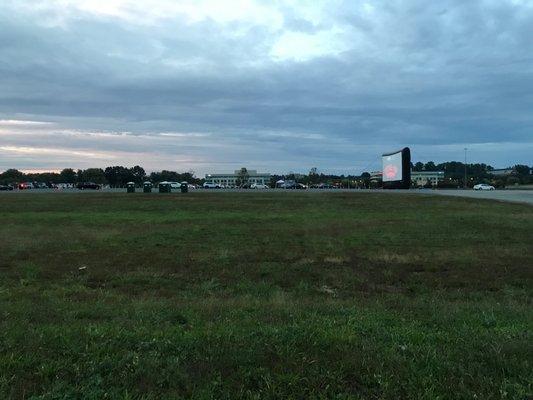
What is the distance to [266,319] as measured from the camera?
7098 millimetres

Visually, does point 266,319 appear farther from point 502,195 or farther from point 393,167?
point 393,167

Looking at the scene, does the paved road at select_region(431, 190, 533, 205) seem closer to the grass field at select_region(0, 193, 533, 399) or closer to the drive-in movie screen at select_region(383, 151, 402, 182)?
the drive-in movie screen at select_region(383, 151, 402, 182)

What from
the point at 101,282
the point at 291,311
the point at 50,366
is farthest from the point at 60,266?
the point at 50,366

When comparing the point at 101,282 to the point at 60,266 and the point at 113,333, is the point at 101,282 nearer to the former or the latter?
the point at 60,266

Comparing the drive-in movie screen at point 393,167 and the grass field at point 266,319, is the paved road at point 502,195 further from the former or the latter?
the grass field at point 266,319

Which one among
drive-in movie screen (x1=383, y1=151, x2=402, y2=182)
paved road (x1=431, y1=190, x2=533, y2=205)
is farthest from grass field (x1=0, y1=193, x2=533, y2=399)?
drive-in movie screen (x1=383, y1=151, x2=402, y2=182)

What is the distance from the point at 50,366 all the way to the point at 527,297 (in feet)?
28.1

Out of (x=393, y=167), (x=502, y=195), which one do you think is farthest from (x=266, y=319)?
(x=393, y=167)

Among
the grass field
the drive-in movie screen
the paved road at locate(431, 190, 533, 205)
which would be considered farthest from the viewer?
the drive-in movie screen

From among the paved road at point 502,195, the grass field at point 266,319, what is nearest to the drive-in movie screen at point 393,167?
the paved road at point 502,195

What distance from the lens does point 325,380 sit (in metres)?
4.73

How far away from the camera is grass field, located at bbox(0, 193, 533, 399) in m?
4.72

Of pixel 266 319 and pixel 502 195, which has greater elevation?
pixel 266 319

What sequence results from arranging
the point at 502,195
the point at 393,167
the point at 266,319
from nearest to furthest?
1. the point at 266,319
2. the point at 502,195
3. the point at 393,167
